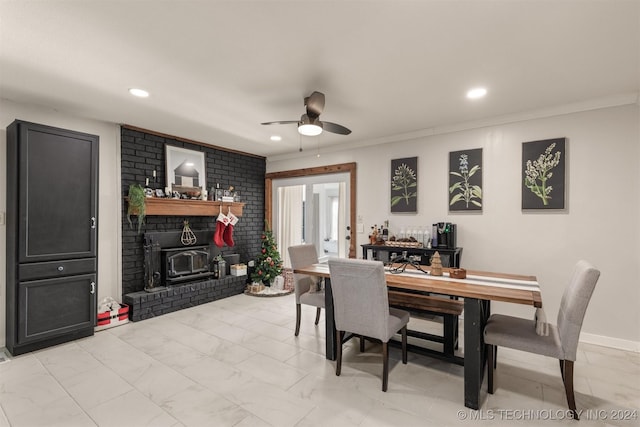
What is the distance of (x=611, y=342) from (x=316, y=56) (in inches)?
152

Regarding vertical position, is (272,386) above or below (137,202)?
below

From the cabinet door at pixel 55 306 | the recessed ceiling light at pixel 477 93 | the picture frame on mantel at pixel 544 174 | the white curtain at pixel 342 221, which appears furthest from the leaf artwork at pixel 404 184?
the cabinet door at pixel 55 306

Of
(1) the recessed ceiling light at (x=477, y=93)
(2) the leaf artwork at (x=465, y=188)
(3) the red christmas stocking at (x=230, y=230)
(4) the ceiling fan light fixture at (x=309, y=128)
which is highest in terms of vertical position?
(1) the recessed ceiling light at (x=477, y=93)

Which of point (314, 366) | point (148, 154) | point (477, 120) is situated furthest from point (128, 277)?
point (477, 120)

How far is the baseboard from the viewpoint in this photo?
2945mm

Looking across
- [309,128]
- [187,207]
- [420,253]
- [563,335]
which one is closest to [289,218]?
[187,207]

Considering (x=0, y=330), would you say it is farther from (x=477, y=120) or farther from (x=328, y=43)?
(x=477, y=120)

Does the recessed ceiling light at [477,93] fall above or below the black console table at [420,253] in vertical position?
above

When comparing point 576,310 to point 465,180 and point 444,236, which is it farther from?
point 465,180

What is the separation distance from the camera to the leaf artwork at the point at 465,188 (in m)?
3.74

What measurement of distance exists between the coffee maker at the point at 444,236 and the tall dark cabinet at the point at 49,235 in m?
3.85

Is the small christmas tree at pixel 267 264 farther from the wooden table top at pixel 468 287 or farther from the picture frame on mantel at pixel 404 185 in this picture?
the wooden table top at pixel 468 287

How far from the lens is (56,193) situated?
2963 millimetres

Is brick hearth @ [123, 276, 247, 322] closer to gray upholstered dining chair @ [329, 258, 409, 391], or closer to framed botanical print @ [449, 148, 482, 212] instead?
gray upholstered dining chair @ [329, 258, 409, 391]
